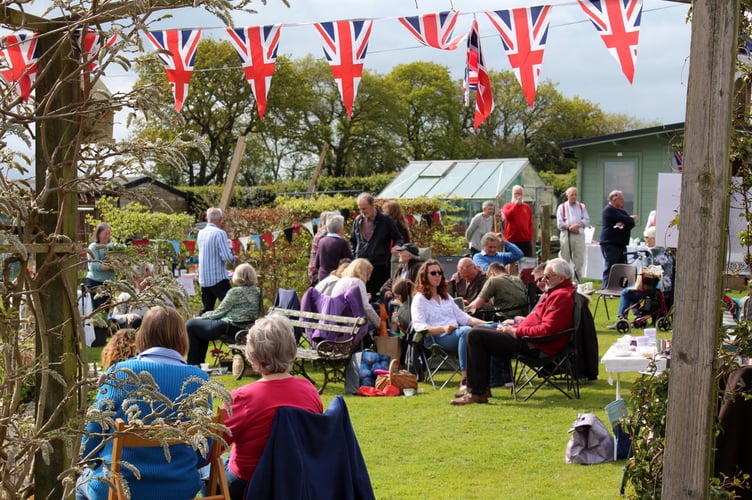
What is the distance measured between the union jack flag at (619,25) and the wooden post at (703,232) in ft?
18.8

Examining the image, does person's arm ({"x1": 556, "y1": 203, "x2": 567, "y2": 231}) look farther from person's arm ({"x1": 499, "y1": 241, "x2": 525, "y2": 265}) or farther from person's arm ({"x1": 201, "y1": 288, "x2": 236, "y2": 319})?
person's arm ({"x1": 201, "y1": 288, "x2": 236, "y2": 319})

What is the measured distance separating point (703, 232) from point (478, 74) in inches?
292

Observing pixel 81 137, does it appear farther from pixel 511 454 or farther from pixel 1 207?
pixel 511 454

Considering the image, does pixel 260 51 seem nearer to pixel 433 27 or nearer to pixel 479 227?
pixel 433 27

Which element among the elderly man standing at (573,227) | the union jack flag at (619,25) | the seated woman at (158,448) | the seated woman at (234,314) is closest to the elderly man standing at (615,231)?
the elderly man standing at (573,227)

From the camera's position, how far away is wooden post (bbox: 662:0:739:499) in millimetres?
2691

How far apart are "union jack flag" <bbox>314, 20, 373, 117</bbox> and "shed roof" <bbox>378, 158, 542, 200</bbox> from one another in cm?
1250

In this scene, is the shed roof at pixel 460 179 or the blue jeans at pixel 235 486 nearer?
the blue jeans at pixel 235 486

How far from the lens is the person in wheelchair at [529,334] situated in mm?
7645

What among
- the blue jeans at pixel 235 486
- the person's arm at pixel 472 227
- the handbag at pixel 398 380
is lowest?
the handbag at pixel 398 380

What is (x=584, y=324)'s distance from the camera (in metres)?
8.36

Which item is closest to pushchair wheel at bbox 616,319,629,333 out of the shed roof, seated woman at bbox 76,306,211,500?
seated woman at bbox 76,306,211,500

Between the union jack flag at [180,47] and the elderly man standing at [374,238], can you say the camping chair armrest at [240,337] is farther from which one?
the union jack flag at [180,47]

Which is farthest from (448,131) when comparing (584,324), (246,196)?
(584,324)
